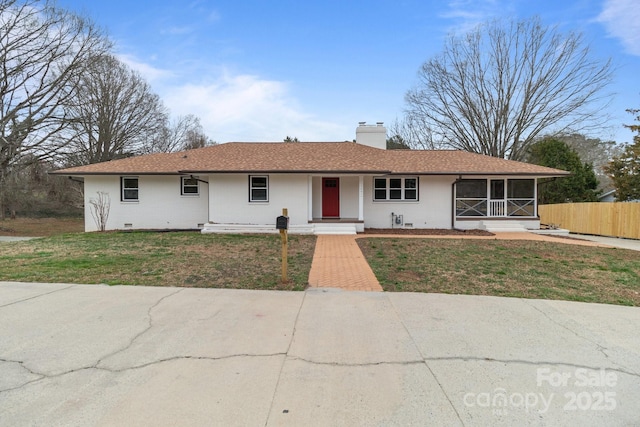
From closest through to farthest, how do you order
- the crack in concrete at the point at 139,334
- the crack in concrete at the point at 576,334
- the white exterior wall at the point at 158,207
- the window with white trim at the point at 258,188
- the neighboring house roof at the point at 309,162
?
the crack in concrete at the point at 139,334 < the crack in concrete at the point at 576,334 < the neighboring house roof at the point at 309,162 < the window with white trim at the point at 258,188 < the white exterior wall at the point at 158,207

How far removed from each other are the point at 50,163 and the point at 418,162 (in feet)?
94.3

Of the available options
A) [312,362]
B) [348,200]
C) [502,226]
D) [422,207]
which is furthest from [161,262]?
[502,226]

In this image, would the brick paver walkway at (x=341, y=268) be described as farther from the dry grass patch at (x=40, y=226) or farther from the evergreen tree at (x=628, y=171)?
the evergreen tree at (x=628, y=171)

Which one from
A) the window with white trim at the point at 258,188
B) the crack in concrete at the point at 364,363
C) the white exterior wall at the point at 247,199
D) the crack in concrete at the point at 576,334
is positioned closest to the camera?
the crack in concrete at the point at 364,363

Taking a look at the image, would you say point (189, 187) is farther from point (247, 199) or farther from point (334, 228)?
point (334, 228)

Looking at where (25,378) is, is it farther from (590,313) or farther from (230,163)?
(230,163)

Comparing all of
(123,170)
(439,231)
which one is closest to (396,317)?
(439,231)

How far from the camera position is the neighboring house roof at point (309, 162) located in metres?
14.8

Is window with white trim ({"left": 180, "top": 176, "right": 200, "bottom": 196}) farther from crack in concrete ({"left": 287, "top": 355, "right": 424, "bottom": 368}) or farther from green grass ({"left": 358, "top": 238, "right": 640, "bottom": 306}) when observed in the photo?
crack in concrete ({"left": 287, "top": 355, "right": 424, "bottom": 368})

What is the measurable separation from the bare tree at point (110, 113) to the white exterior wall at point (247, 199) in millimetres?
17035

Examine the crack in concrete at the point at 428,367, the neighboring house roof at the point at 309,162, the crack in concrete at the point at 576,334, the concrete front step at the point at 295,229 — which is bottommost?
the crack in concrete at the point at 576,334

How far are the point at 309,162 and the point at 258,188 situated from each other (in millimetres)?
2641

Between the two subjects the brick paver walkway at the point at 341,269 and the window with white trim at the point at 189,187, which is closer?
the brick paver walkway at the point at 341,269

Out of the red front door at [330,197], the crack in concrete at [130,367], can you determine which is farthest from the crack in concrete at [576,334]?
the red front door at [330,197]
